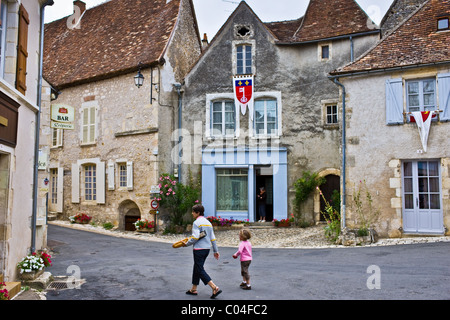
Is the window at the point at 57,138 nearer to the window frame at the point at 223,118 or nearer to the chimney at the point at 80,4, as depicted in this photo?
the chimney at the point at 80,4

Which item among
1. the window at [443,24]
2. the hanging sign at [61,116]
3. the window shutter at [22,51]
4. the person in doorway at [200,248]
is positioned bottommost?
the person in doorway at [200,248]

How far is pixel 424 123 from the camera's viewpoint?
36.9 feet

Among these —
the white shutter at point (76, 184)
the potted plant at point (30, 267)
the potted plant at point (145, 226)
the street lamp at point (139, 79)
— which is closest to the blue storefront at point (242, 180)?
the potted plant at point (145, 226)

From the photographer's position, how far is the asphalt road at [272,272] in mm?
6148

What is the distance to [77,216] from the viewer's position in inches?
692

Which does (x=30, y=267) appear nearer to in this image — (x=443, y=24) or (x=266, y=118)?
(x=266, y=118)

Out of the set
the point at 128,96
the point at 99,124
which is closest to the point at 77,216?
the point at 99,124

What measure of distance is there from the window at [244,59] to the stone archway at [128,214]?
6453mm

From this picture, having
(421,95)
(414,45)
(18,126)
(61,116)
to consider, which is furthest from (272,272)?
(414,45)

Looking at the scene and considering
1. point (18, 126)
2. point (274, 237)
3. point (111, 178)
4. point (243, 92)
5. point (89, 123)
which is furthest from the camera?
point (89, 123)

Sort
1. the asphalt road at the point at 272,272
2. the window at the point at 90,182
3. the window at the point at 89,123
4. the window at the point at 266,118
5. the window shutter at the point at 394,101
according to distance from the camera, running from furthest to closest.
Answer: the window at the point at 89,123, the window at the point at 90,182, the window at the point at 266,118, the window shutter at the point at 394,101, the asphalt road at the point at 272,272

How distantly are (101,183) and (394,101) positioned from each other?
11.1m

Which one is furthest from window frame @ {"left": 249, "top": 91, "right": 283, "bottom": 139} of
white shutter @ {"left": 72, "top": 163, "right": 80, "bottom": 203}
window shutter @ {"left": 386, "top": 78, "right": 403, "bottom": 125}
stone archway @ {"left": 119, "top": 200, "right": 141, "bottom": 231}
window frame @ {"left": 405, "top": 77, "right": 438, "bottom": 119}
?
white shutter @ {"left": 72, "top": 163, "right": 80, "bottom": 203}
